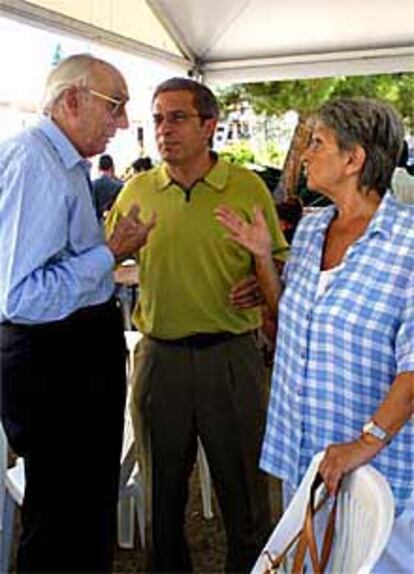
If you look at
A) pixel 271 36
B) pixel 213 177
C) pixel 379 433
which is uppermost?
pixel 271 36

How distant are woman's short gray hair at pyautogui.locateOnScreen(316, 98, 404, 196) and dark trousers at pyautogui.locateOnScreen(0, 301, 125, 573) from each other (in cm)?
62

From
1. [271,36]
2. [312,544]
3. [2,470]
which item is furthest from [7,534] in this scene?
[271,36]

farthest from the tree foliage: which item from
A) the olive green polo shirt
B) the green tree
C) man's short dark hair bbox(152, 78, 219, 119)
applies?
the olive green polo shirt

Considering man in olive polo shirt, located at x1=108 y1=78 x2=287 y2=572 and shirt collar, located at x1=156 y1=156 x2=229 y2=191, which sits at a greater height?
shirt collar, located at x1=156 y1=156 x2=229 y2=191

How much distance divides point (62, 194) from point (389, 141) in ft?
2.10

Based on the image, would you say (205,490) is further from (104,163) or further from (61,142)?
(104,163)

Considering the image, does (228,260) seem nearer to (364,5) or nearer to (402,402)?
(402,402)

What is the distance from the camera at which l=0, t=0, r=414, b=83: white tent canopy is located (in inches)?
163

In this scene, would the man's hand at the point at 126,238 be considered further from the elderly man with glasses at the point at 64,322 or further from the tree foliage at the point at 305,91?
the tree foliage at the point at 305,91

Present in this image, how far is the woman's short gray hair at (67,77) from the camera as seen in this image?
1.60m

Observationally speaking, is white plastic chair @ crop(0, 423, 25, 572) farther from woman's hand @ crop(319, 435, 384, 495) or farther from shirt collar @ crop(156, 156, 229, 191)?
woman's hand @ crop(319, 435, 384, 495)

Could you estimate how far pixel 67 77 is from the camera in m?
1.60

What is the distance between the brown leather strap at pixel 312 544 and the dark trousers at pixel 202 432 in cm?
83

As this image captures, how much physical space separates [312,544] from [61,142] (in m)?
0.92
